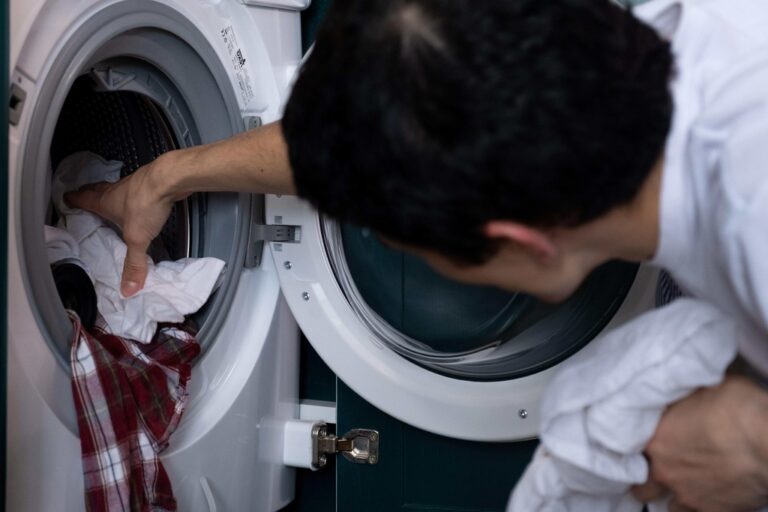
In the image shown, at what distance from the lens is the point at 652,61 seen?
0.63 meters

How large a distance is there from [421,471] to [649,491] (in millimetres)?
463

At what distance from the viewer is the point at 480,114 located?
575 millimetres

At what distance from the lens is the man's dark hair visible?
574 mm

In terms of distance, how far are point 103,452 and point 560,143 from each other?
1.89ft

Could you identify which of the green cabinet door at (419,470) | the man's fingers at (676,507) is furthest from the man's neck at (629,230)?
the green cabinet door at (419,470)

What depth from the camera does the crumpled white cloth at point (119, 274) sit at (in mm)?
1061

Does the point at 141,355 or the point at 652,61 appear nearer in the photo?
the point at 652,61

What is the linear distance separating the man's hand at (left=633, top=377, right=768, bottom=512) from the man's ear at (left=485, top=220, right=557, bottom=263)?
0.21 meters

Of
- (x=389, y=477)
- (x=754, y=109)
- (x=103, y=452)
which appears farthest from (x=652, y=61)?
(x=389, y=477)

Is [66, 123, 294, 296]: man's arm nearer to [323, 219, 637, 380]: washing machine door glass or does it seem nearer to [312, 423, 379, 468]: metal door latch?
[323, 219, 637, 380]: washing machine door glass

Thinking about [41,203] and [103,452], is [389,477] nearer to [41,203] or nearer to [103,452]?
[103,452]

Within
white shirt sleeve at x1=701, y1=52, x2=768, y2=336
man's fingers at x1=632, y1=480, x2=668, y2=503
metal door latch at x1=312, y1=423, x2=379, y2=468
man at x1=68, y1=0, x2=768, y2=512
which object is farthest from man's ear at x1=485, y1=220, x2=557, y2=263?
metal door latch at x1=312, y1=423, x2=379, y2=468

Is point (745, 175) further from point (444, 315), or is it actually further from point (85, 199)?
point (85, 199)

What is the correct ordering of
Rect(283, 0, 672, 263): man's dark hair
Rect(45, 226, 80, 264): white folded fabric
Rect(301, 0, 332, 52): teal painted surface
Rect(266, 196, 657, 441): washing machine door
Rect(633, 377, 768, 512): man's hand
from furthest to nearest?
1. Rect(301, 0, 332, 52): teal painted surface
2. Rect(266, 196, 657, 441): washing machine door
3. Rect(45, 226, 80, 264): white folded fabric
4. Rect(633, 377, 768, 512): man's hand
5. Rect(283, 0, 672, 263): man's dark hair
